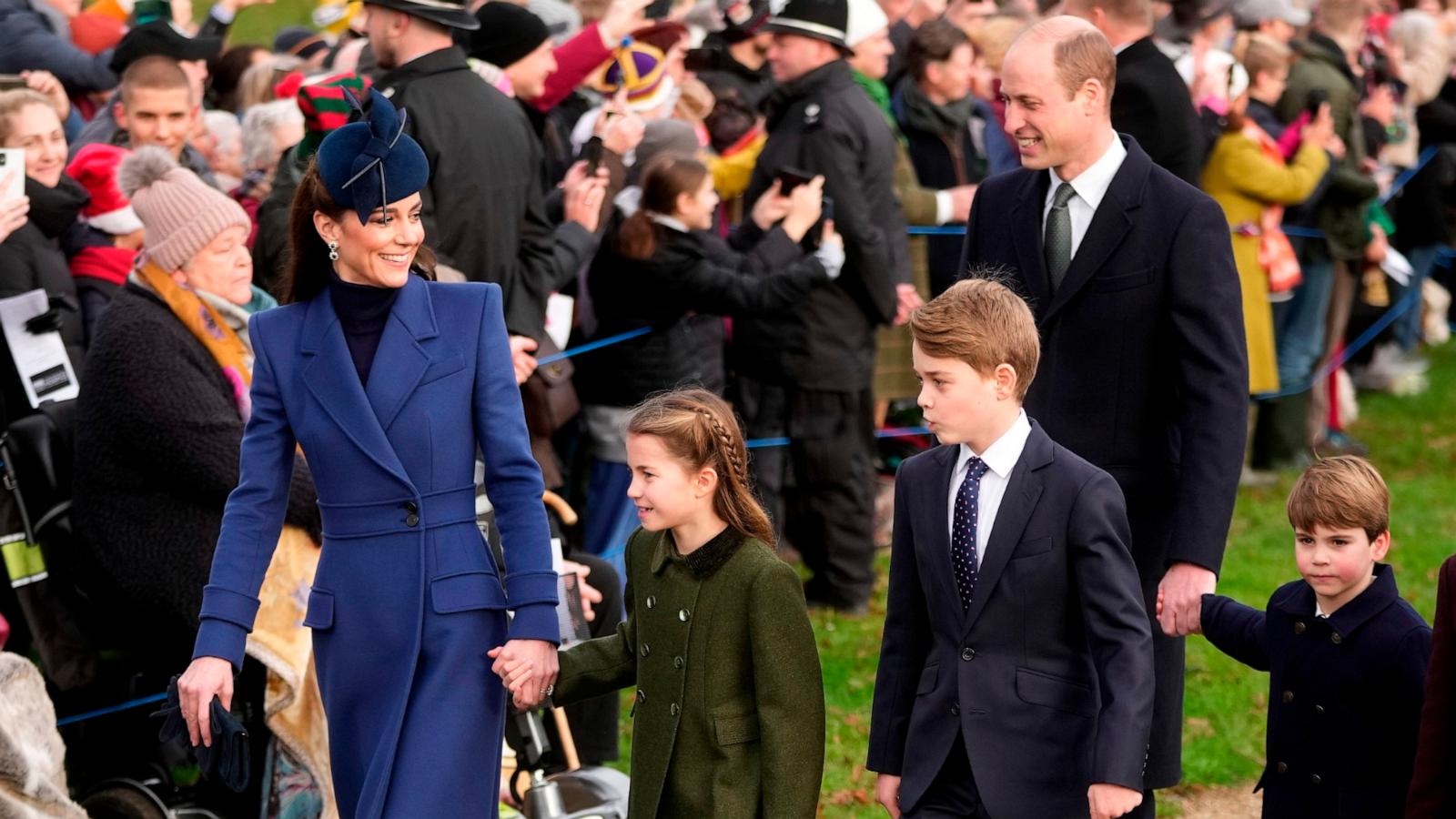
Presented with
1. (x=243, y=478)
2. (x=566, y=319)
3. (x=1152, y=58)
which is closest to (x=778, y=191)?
(x=566, y=319)

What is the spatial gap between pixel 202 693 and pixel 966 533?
1.70 metres

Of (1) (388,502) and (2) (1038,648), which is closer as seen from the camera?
(2) (1038,648)

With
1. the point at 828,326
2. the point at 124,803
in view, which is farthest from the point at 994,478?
the point at 828,326

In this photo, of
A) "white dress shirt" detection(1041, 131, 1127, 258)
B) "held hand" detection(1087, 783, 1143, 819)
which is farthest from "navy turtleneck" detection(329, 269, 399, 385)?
"held hand" detection(1087, 783, 1143, 819)

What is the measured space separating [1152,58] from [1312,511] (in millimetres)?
2506

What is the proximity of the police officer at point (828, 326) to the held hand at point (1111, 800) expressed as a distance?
4.78m

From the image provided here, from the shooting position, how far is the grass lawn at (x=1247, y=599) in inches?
277

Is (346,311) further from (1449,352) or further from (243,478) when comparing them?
(1449,352)

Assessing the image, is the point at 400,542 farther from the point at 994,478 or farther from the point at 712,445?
the point at 994,478

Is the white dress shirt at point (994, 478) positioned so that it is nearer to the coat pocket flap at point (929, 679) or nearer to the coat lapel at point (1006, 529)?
the coat lapel at point (1006, 529)

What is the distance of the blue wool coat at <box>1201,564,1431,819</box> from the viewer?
4.62 metres

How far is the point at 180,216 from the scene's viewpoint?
6.03 m

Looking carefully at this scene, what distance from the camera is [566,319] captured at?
25.3ft

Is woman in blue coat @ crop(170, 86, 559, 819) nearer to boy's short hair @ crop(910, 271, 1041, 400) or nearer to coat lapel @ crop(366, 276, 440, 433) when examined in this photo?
coat lapel @ crop(366, 276, 440, 433)
